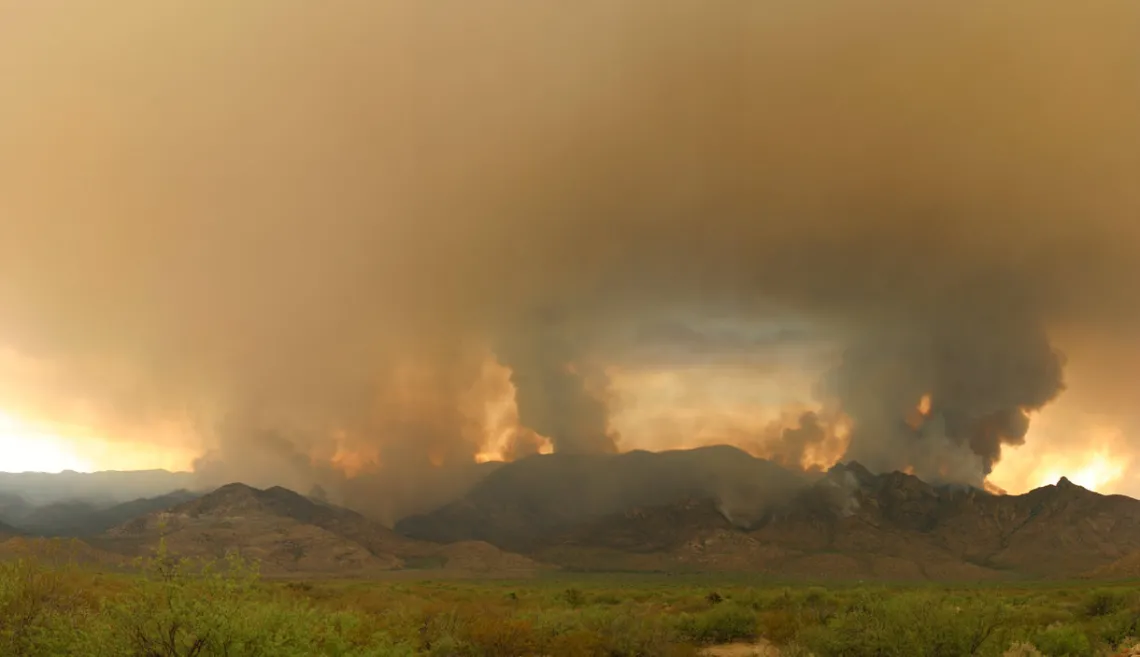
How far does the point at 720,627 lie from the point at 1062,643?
19.5m

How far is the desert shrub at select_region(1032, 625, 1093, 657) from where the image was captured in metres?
30.5

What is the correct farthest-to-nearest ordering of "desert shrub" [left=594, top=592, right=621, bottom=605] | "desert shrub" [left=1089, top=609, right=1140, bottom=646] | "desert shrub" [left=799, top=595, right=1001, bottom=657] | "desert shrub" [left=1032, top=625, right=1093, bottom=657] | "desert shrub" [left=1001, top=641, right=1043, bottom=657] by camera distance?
"desert shrub" [left=594, top=592, right=621, bottom=605] → "desert shrub" [left=1089, top=609, right=1140, bottom=646] → "desert shrub" [left=1032, top=625, right=1093, bottom=657] → "desert shrub" [left=799, top=595, right=1001, bottom=657] → "desert shrub" [left=1001, top=641, right=1043, bottom=657]

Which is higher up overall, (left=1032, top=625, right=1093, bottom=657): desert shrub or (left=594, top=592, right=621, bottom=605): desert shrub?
(left=1032, top=625, right=1093, bottom=657): desert shrub

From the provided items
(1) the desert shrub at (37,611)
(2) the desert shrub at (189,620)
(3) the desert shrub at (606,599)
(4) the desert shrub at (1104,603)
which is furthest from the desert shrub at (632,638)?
(3) the desert shrub at (606,599)

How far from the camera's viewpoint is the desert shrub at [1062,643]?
30.5 m

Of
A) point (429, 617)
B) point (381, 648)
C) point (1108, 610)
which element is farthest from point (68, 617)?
point (1108, 610)

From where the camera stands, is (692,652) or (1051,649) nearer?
(1051,649)

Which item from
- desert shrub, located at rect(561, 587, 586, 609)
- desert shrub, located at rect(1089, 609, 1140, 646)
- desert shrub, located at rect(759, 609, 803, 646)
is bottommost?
desert shrub, located at rect(561, 587, 586, 609)

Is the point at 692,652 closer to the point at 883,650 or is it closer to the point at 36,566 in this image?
Result: the point at 883,650

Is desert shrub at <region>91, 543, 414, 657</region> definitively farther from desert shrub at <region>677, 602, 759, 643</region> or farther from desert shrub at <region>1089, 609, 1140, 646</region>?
desert shrub at <region>1089, 609, 1140, 646</region>

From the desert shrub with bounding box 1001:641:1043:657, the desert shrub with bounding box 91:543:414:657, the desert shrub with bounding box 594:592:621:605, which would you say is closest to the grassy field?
the desert shrub with bounding box 91:543:414:657

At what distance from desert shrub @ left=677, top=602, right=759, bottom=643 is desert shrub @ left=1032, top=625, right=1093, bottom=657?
1787cm

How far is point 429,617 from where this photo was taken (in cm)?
3734

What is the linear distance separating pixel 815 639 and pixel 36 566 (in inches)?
1162
